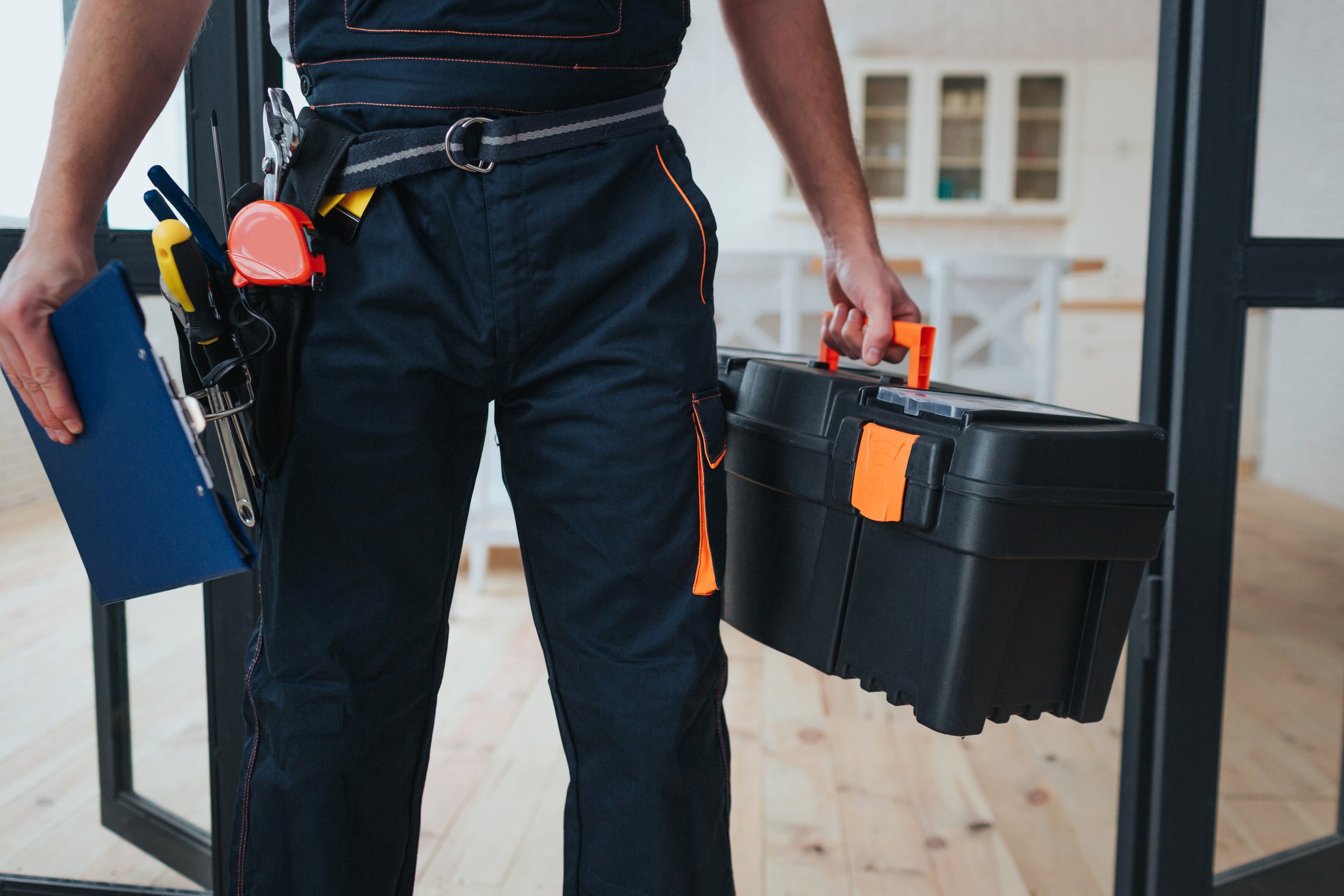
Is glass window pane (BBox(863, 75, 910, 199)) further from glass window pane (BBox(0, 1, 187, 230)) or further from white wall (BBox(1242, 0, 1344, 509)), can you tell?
glass window pane (BBox(0, 1, 187, 230))

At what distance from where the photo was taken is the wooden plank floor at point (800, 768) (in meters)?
1.26

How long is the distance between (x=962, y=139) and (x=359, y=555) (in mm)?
5543

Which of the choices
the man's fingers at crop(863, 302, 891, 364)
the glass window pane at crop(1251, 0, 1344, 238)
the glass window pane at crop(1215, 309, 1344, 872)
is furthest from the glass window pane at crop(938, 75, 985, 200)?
the man's fingers at crop(863, 302, 891, 364)

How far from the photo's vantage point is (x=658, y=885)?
72 cm

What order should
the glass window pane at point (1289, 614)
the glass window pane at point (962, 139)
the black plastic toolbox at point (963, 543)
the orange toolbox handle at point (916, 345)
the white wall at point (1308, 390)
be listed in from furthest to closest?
the glass window pane at point (962, 139) < the glass window pane at point (1289, 614) < the white wall at point (1308, 390) < the orange toolbox handle at point (916, 345) < the black plastic toolbox at point (963, 543)

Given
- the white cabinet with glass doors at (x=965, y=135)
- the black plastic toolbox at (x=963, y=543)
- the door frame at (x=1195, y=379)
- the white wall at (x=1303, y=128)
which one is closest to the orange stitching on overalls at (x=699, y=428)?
the black plastic toolbox at (x=963, y=543)

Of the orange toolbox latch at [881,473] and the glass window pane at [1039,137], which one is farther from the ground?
the glass window pane at [1039,137]

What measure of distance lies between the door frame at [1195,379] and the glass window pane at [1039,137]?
4.88 meters

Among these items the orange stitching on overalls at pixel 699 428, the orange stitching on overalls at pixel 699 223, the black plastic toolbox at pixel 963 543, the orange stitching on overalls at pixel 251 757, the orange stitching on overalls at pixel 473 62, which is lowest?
the orange stitching on overalls at pixel 251 757

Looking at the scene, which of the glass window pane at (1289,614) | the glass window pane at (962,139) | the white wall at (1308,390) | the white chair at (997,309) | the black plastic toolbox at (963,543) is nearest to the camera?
the black plastic toolbox at (963,543)

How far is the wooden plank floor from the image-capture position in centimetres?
126

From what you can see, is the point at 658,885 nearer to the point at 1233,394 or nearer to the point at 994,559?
the point at 994,559

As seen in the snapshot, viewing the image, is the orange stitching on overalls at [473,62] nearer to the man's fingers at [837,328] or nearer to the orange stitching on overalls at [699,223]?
the orange stitching on overalls at [699,223]

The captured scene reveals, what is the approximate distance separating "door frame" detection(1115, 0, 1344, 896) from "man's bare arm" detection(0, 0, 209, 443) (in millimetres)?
900
